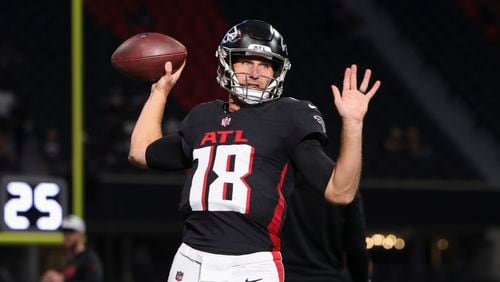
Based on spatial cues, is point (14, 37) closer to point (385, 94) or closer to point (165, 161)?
point (385, 94)

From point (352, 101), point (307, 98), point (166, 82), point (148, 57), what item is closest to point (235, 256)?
point (352, 101)

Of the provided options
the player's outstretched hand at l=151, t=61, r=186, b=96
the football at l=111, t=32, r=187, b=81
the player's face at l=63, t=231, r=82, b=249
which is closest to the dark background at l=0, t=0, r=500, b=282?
the player's face at l=63, t=231, r=82, b=249

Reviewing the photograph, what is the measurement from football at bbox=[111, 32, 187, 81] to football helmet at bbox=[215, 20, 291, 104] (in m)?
0.42

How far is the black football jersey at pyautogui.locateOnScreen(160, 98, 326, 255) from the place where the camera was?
10.2 feet

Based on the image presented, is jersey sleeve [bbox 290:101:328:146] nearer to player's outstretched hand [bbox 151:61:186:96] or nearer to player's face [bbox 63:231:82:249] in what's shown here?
player's outstretched hand [bbox 151:61:186:96]

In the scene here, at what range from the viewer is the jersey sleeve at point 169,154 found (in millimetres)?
3379

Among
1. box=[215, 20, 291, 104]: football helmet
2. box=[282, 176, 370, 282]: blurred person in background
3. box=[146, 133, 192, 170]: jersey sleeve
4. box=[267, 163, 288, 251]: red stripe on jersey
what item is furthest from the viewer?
box=[282, 176, 370, 282]: blurred person in background

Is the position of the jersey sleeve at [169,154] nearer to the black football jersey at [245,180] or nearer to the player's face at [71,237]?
the black football jersey at [245,180]

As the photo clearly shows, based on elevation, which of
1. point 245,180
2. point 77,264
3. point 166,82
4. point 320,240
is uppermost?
point 166,82

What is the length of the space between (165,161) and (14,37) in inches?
271

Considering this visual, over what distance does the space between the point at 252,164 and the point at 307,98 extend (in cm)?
792

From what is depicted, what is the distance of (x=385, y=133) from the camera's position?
38.7 ft

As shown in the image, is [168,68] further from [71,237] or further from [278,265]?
[71,237]

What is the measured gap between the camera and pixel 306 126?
3133 mm
